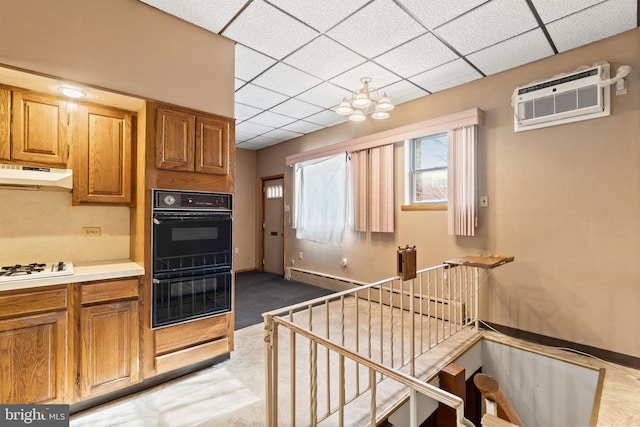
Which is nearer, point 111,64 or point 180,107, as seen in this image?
point 111,64

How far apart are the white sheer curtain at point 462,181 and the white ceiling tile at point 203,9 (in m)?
2.59

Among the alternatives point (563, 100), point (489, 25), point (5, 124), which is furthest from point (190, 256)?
point (563, 100)

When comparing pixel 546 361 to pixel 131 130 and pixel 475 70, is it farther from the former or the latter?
pixel 131 130

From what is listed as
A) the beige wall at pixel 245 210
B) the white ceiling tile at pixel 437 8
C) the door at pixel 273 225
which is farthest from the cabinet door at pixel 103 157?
the beige wall at pixel 245 210

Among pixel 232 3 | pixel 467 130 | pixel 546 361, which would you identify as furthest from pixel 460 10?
pixel 546 361

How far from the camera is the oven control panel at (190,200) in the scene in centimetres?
227

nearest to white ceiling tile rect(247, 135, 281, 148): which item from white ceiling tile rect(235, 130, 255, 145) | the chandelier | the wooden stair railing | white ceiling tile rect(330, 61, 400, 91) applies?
white ceiling tile rect(235, 130, 255, 145)

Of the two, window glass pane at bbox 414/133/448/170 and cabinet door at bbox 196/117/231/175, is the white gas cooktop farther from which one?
window glass pane at bbox 414/133/448/170

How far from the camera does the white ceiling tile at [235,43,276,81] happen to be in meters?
2.82

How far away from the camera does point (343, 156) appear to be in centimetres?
479

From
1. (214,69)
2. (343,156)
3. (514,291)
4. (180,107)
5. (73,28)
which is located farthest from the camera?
(343,156)

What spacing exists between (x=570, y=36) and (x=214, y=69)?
3.11m

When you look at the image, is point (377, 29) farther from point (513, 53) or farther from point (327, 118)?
point (327, 118)

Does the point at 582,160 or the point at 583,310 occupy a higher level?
the point at 582,160
